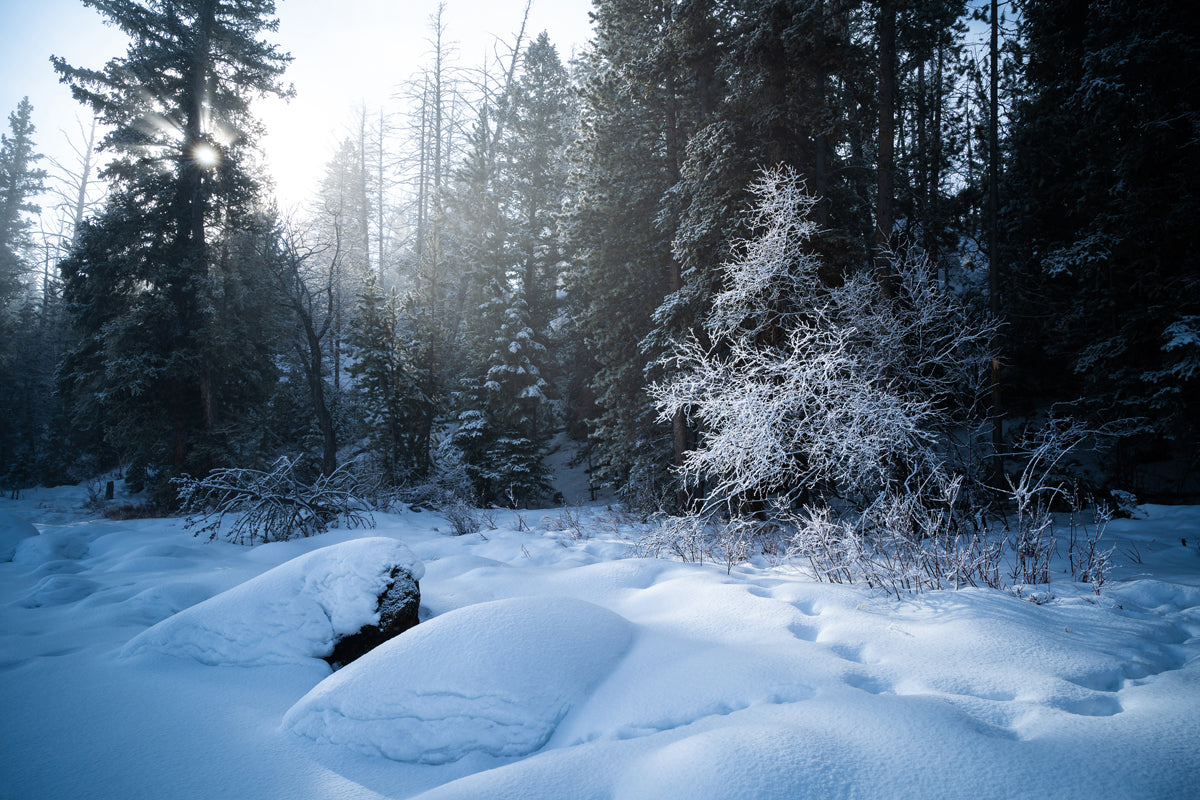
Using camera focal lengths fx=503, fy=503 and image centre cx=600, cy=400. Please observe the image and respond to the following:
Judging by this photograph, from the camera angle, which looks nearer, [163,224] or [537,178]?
[163,224]

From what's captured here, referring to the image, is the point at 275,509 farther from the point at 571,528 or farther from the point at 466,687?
the point at 466,687

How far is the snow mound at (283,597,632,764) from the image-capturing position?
2.39m

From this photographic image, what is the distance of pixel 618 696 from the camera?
8.43 feet

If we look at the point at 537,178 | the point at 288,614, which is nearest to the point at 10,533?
the point at 288,614

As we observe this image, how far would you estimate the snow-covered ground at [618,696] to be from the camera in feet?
6.01

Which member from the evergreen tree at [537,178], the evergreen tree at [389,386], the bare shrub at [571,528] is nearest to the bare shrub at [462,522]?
the bare shrub at [571,528]

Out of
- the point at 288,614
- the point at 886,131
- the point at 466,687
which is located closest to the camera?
the point at 466,687

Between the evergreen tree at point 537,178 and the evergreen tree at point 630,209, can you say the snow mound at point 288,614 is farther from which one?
the evergreen tree at point 537,178

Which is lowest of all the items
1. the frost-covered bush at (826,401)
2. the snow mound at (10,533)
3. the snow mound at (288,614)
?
the snow mound at (10,533)

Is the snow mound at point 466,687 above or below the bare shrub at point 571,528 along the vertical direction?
above

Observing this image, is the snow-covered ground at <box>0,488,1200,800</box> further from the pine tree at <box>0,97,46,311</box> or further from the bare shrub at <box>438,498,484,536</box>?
the pine tree at <box>0,97,46,311</box>

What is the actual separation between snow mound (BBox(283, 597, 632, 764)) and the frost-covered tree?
3790 millimetres

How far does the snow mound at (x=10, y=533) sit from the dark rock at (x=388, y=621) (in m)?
6.67

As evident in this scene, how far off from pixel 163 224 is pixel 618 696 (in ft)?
64.4
